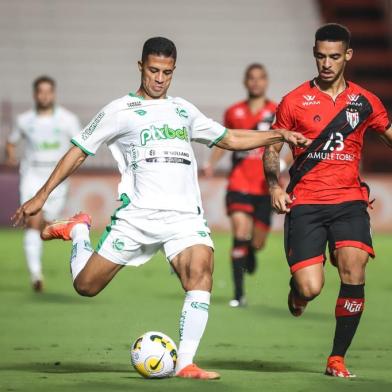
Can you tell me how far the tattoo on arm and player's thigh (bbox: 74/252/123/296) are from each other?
1.14 m

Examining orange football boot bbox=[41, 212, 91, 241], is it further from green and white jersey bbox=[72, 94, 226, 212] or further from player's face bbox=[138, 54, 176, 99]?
player's face bbox=[138, 54, 176, 99]

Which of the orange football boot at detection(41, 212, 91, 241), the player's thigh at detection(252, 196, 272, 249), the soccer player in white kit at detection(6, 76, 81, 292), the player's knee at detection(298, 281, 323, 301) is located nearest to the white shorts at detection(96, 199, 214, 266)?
the player's knee at detection(298, 281, 323, 301)

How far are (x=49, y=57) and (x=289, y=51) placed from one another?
5644 mm

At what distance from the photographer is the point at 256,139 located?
336 inches

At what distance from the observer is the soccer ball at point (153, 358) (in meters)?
8.09

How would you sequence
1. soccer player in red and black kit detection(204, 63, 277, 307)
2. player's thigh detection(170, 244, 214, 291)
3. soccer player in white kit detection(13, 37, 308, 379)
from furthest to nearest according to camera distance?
soccer player in red and black kit detection(204, 63, 277, 307) → soccer player in white kit detection(13, 37, 308, 379) → player's thigh detection(170, 244, 214, 291)

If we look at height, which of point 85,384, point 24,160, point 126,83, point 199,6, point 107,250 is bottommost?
point 85,384

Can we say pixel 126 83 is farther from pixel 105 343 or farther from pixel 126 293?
pixel 105 343

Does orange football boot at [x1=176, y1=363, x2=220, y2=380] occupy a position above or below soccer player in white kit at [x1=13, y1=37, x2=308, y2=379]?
below

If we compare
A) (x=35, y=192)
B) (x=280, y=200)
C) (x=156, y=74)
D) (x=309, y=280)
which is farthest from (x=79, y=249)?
(x=35, y=192)

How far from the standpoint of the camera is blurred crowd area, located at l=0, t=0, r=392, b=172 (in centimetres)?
2941

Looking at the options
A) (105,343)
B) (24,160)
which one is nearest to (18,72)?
(24,160)

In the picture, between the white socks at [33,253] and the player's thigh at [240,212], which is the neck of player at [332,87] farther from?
the white socks at [33,253]

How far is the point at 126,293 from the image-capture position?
47.6 feet
